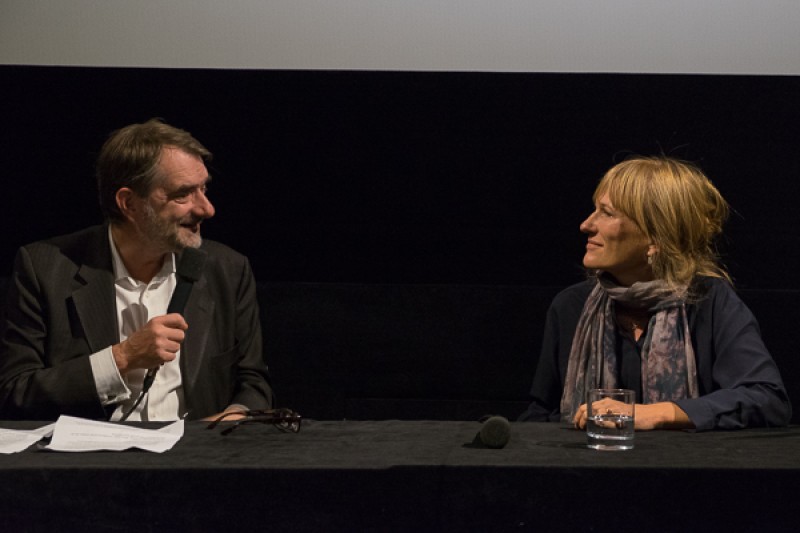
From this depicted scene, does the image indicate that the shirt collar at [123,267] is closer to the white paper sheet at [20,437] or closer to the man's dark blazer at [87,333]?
the man's dark blazer at [87,333]

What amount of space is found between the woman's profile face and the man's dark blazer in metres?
0.98

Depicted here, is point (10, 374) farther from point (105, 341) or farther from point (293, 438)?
point (293, 438)

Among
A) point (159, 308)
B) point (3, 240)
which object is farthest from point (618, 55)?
point (3, 240)

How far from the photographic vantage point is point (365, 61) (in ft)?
10.1

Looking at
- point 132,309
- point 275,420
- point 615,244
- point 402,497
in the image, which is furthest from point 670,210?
point 132,309

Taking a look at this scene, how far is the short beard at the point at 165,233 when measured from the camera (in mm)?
2791

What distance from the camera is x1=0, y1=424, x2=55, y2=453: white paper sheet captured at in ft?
5.88

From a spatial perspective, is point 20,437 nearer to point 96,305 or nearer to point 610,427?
point 96,305

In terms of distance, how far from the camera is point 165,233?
110 inches

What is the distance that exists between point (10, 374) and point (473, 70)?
1.56 metres

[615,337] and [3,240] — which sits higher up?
[3,240]

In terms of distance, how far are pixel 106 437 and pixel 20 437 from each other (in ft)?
0.55

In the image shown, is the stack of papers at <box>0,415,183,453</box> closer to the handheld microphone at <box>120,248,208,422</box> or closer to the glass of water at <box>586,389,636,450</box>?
the handheld microphone at <box>120,248,208,422</box>

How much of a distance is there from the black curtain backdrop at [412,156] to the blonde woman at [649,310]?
1.96 feet
